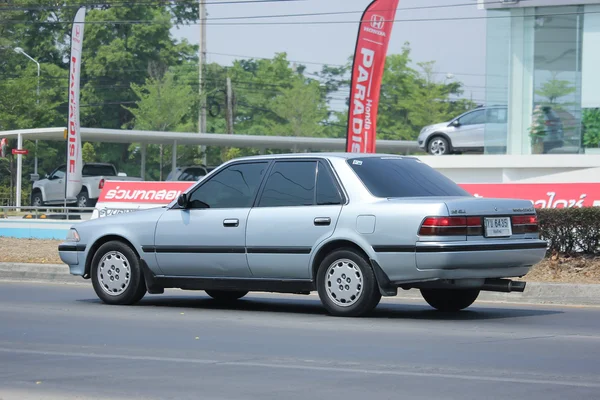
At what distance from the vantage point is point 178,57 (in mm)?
81438

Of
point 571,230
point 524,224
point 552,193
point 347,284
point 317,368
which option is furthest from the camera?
point 552,193

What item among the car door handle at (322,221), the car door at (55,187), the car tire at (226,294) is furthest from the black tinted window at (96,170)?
the car door handle at (322,221)

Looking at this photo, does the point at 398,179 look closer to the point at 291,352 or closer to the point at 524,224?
the point at 524,224

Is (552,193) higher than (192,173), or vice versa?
(192,173)

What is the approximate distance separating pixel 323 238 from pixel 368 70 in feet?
45.7

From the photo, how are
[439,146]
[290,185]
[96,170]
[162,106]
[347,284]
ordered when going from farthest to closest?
[162,106], [96,170], [439,146], [290,185], [347,284]

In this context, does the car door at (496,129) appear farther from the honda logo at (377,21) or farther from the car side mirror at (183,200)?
the car side mirror at (183,200)

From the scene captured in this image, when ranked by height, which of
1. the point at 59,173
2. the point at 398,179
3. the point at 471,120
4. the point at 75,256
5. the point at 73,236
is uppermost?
the point at 471,120

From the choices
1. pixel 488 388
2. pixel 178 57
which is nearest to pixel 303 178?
pixel 488 388

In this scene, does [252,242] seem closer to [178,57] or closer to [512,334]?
[512,334]

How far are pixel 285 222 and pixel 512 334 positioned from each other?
2602 millimetres

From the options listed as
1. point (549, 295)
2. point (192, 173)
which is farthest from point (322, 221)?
point (192, 173)

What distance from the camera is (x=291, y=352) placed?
27.0ft

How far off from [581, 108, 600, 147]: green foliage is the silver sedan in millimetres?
16239
